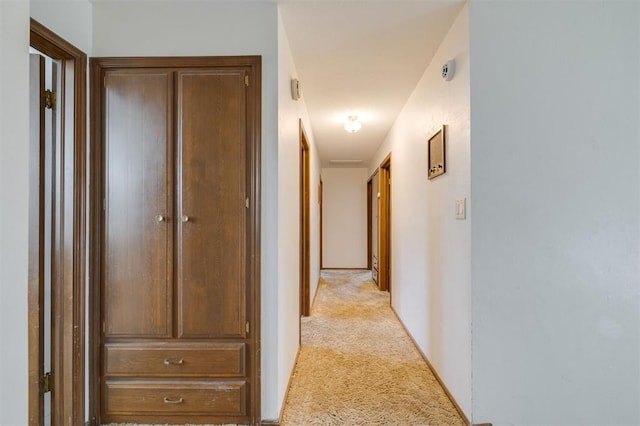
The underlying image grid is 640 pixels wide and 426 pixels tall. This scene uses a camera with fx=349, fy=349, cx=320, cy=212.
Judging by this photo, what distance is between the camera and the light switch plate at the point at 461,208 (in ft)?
6.49

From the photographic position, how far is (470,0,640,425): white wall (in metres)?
1.89

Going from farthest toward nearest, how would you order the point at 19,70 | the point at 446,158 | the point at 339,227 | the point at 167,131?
the point at 339,227 → the point at 446,158 → the point at 167,131 → the point at 19,70

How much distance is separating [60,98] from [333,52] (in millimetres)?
1723

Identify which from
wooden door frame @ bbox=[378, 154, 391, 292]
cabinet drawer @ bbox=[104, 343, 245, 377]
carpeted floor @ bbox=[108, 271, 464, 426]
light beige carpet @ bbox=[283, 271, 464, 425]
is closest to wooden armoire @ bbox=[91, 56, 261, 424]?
cabinet drawer @ bbox=[104, 343, 245, 377]

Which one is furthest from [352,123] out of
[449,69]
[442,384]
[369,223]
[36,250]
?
[369,223]

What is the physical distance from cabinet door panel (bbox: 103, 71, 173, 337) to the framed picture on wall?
1710 mm

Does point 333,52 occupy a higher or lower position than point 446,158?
higher

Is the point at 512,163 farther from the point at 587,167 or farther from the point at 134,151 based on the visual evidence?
the point at 134,151

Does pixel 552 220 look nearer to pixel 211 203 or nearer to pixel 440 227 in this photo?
pixel 440 227

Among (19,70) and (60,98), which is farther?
(60,98)

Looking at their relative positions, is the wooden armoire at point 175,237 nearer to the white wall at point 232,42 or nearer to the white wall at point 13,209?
the white wall at point 232,42

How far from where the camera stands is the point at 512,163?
189cm

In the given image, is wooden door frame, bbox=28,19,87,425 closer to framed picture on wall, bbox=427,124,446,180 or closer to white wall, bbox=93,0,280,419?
white wall, bbox=93,0,280,419

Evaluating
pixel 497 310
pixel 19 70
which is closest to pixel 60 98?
pixel 19 70
